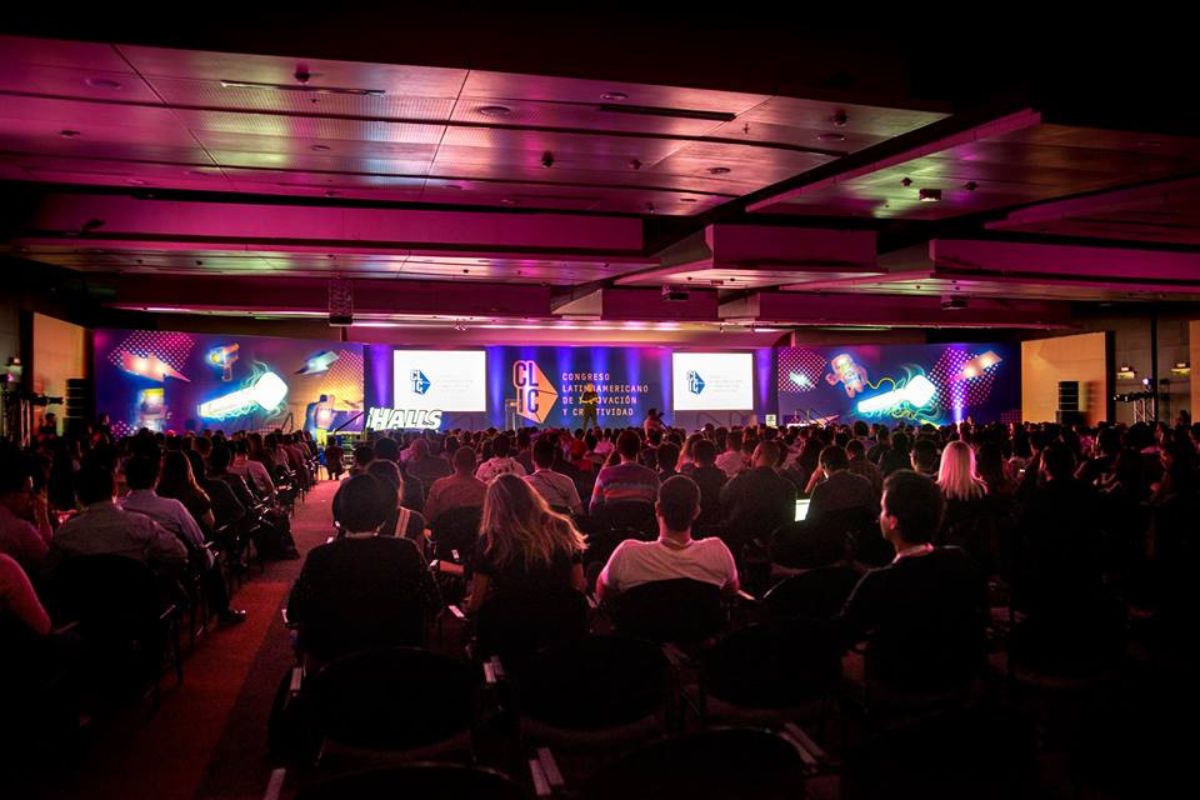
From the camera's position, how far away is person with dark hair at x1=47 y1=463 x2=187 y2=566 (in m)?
4.61

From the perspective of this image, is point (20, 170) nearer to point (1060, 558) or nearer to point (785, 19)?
point (785, 19)

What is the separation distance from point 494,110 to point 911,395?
19443mm

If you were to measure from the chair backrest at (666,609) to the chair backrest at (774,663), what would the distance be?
474mm

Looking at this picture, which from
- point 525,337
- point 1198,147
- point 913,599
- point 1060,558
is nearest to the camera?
point 913,599

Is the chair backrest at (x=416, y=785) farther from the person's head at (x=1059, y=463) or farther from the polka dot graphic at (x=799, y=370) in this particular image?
the polka dot graphic at (x=799, y=370)

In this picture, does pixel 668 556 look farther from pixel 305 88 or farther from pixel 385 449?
pixel 305 88

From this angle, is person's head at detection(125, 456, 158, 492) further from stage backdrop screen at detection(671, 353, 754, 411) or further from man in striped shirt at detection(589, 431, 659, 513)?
stage backdrop screen at detection(671, 353, 754, 411)

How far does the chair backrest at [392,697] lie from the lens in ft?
9.48

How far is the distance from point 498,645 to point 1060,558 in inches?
104

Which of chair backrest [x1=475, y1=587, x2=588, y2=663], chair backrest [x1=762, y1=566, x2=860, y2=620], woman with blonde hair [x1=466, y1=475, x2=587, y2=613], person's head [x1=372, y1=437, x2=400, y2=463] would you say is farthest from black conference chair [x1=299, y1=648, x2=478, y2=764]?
person's head [x1=372, y1=437, x2=400, y2=463]

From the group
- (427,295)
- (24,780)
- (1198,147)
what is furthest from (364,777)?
(427,295)

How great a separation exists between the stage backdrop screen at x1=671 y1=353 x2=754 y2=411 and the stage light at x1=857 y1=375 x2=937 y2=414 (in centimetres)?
366

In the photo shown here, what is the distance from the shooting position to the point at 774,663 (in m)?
3.32

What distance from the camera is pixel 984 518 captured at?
23.6ft
